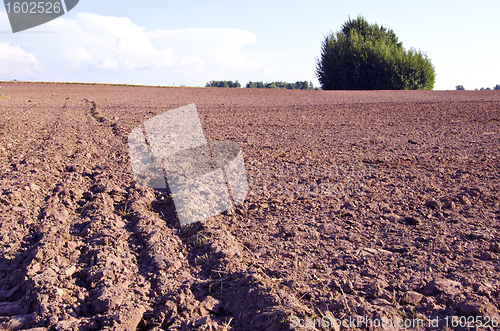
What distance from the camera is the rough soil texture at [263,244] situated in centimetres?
229

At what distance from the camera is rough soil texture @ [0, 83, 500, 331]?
2291mm

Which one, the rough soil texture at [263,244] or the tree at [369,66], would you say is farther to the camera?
the tree at [369,66]

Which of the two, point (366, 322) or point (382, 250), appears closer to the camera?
point (366, 322)

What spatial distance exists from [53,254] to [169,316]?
1290 mm

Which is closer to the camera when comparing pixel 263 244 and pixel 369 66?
pixel 263 244

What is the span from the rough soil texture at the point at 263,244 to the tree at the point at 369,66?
30783 millimetres

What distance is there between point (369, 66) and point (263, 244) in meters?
35.8

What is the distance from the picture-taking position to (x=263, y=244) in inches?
128

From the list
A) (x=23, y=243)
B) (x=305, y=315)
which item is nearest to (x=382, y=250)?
(x=305, y=315)

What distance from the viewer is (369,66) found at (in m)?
35.3

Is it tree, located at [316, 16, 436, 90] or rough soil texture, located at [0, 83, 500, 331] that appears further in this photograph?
tree, located at [316, 16, 436, 90]

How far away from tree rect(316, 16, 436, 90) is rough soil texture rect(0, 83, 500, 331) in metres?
30.8

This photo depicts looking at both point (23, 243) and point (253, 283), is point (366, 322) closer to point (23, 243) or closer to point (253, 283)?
point (253, 283)

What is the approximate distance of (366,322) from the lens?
211cm
